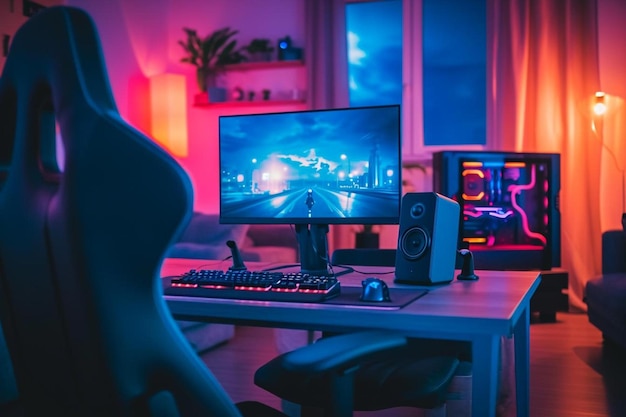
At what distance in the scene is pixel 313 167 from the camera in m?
1.85

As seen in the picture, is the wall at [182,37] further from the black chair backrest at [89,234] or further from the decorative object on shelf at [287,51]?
the black chair backrest at [89,234]

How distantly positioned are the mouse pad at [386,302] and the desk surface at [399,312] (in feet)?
0.07

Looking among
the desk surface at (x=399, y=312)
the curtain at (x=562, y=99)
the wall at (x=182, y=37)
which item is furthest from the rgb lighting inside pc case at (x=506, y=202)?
the desk surface at (x=399, y=312)

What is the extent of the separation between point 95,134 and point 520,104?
4.93 metres

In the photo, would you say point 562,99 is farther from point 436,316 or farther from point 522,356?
point 436,316

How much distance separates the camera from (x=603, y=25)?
5188 millimetres

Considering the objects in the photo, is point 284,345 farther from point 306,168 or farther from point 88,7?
point 88,7

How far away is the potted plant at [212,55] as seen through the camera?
19.4 ft

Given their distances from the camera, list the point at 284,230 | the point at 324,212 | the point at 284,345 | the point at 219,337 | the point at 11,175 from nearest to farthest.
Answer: the point at 11,175, the point at 324,212, the point at 284,345, the point at 219,337, the point at 284,230

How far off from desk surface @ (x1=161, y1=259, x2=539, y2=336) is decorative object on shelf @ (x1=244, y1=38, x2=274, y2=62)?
4.55 m

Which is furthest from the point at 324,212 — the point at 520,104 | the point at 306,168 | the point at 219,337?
the point at 520,104

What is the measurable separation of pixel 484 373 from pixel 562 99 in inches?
172

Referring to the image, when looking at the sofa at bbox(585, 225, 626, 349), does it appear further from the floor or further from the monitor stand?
the monitor stand

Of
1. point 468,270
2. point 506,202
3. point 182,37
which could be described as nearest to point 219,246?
point 506,202
